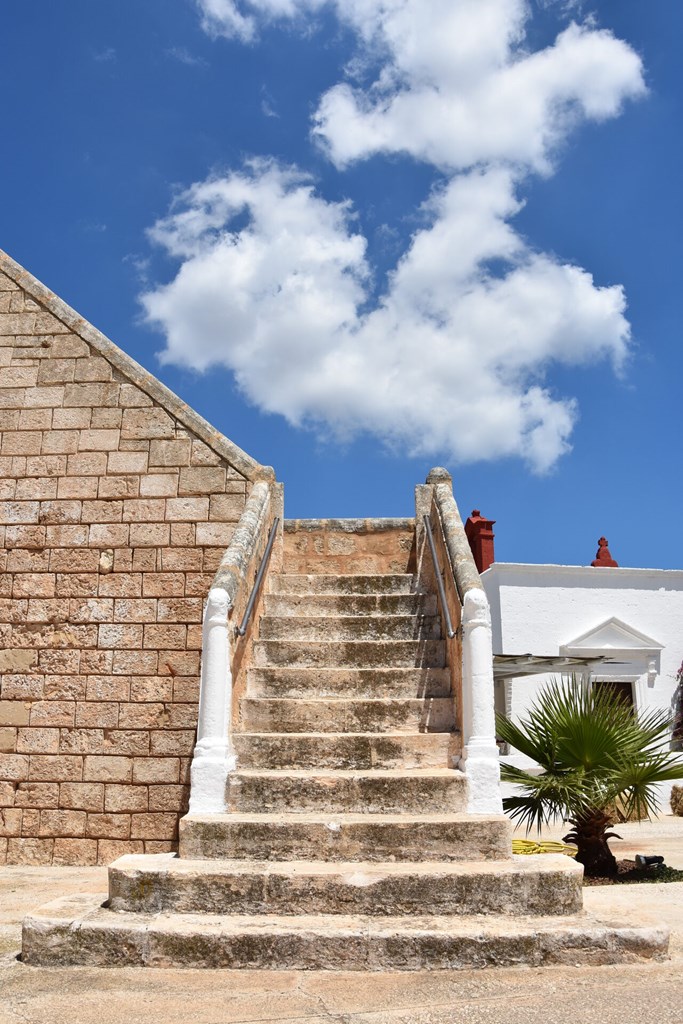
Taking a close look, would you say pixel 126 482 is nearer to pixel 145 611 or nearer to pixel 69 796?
pixel 145 611

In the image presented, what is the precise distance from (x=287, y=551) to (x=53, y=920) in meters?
4.60

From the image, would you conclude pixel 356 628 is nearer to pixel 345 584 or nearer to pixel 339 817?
pixel 345 584

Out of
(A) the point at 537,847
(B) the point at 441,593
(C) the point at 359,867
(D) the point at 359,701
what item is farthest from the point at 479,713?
(A) the point at 537,847

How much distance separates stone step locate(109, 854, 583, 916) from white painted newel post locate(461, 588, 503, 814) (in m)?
0.64

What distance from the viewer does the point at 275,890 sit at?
14.2 feet

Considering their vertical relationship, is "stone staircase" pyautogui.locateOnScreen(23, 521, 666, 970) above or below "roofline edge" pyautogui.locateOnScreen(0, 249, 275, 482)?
below

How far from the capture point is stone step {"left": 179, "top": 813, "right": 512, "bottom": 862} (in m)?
4.66

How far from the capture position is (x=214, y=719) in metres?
5.24

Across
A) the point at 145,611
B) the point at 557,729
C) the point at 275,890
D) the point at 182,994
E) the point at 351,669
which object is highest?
the point at 145,611

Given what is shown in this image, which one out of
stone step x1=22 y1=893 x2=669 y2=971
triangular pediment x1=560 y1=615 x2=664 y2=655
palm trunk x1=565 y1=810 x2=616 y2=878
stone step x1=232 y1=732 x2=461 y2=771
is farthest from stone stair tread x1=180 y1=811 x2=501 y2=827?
triangular pediment x1=560 y1=615 x2=664 y2=655

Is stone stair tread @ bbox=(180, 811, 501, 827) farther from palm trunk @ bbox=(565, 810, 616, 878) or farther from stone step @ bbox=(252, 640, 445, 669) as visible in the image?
palm trunk @ bbox=(565, 810, 616, 878)

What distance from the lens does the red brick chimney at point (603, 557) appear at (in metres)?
19.4

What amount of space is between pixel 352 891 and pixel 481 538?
15839 millimetres

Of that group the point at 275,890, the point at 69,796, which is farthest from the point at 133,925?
the point at 69,796
